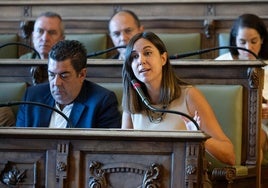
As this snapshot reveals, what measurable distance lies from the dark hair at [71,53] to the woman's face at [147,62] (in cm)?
25

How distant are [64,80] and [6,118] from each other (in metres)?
0.36

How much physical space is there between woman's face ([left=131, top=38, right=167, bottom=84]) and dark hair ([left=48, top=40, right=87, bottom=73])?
0.81 ft

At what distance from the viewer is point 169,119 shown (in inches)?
86.0

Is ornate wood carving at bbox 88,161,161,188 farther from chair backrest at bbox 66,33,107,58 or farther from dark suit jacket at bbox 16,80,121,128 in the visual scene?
chair backrest at bbox 66,33,107,58

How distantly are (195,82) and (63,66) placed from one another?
508 millimetres

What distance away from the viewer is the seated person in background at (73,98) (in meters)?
2.37

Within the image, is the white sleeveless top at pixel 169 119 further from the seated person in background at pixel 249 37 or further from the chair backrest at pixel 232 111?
the seated person in background at pixel 249 37

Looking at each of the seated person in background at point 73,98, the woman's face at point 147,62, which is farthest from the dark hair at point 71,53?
the woman's face at point 147,62

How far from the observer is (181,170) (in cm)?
170

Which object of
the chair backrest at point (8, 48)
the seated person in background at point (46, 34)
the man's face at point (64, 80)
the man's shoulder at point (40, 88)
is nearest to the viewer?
the man's face at point (64, 80)

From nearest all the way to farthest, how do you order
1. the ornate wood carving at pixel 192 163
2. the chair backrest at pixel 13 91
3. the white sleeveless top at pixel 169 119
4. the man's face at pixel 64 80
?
the ornate wood carving at pixel 192 163 < the white sleeveless top at pixel 169 119 < the man's face at pixel 64 80 < the chair backrest at pixel 13 91

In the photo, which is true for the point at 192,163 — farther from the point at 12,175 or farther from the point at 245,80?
the point at 245,80

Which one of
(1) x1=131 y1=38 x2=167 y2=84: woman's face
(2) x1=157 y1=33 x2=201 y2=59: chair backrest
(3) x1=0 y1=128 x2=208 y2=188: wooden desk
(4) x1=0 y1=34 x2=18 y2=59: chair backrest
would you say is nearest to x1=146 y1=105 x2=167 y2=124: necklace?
(1) x1=131 y1=38 x2=167 y2=84: woman's face

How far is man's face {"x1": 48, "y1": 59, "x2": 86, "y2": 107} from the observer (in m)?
2.36
